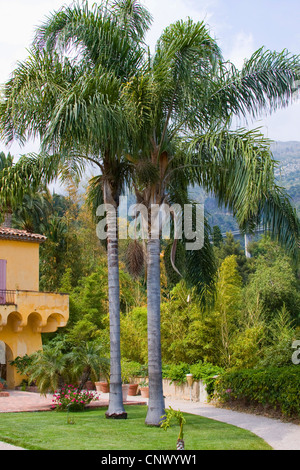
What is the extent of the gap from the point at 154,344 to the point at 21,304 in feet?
34.4

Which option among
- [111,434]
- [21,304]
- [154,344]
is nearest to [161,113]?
[154,344]

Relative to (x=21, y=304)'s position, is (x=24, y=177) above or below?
above

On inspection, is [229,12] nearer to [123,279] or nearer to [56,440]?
[56,440]

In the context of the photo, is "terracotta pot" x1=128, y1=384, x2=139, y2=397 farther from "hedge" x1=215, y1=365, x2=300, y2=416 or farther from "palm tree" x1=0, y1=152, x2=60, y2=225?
"palm tree" x1=0, y1=152, x2=60, y2=225

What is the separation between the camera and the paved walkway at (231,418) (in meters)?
9.69

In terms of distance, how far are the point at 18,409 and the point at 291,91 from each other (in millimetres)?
9742

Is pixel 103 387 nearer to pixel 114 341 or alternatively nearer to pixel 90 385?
pixel 90 385

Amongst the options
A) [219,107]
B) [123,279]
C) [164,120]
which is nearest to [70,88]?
[164,120]

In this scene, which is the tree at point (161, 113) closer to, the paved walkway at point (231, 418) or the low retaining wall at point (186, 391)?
the paved walkway at point (231, 418)

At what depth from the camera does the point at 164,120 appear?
1199 cm

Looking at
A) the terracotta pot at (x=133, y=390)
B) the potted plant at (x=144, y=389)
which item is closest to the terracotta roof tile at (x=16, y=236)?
the terracotta pot at (x=133, y=390)

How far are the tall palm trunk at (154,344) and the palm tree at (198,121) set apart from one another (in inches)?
0.8

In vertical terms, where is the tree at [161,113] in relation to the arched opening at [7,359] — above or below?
above

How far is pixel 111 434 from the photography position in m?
9.52
